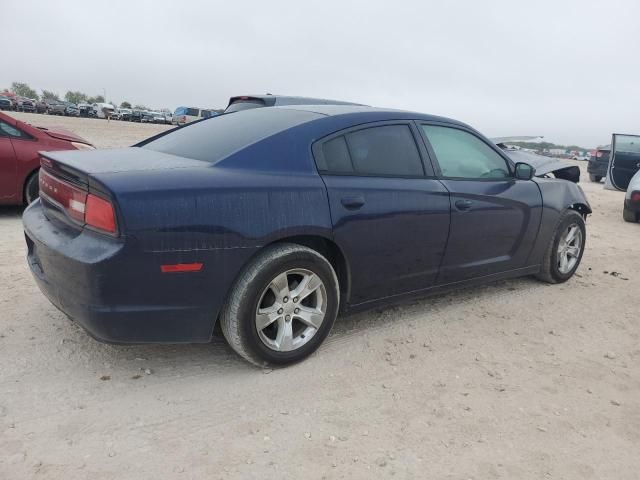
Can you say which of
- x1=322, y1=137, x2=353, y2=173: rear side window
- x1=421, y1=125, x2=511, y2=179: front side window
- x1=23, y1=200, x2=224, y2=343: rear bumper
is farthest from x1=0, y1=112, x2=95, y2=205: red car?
x1=421, y1=125, x2=511, y2=179: front side window

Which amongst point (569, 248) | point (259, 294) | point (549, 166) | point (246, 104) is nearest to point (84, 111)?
point (246, 104)

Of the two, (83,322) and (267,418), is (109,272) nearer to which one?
(83,322)

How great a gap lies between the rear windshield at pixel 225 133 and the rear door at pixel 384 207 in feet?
1.10

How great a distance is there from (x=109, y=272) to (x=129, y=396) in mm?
696

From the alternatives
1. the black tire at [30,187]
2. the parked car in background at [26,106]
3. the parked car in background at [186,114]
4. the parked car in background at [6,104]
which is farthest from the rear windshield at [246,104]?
the parked car in background at [186,114]

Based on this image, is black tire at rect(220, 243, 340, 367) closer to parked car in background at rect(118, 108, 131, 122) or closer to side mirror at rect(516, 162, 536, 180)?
side mirror at rect(516, 162, 536, 180)

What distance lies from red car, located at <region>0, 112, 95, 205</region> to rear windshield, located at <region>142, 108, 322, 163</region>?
3.26 metres

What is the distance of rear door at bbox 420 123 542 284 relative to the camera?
3.74m

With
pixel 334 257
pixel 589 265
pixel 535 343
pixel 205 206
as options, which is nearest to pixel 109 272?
pixel 205 206

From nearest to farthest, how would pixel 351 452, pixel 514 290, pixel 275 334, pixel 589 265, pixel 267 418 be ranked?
pixel 351 452
pixel 267 418
pixel 275 334
pixel 514 290
pixel 589 265

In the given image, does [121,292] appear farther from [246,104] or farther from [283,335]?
[246,104]

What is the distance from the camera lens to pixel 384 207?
329 cm

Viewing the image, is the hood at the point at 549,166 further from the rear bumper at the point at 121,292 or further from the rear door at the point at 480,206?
the rear bumper at the point at 121,292

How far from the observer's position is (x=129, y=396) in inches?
107
